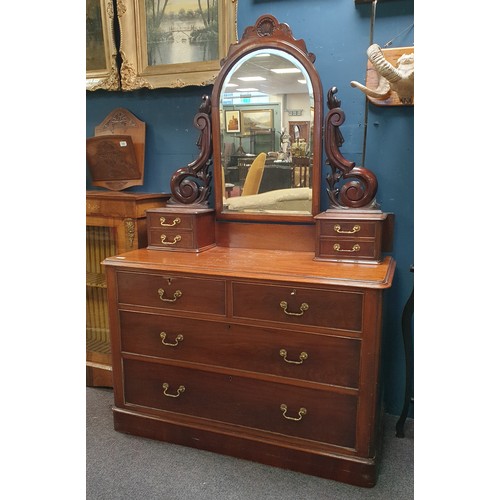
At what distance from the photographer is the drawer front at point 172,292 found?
206cm

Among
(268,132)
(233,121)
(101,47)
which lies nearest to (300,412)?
(268,132)

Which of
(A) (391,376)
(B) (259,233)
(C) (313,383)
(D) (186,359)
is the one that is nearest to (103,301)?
(D) (186,359)

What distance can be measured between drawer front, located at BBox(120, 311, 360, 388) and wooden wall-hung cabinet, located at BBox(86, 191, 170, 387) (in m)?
0.55

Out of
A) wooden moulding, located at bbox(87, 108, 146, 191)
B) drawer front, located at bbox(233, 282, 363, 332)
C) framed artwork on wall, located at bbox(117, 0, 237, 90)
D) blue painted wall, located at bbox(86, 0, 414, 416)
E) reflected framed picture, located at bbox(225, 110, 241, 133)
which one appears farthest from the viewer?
wooden moulding, located at bbox(87, 108, 146, 191)

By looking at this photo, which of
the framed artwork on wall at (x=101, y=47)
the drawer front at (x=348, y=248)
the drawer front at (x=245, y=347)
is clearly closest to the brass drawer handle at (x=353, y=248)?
the drawer front at (x=348, y=248)

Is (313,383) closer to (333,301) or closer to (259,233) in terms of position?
(333,301)

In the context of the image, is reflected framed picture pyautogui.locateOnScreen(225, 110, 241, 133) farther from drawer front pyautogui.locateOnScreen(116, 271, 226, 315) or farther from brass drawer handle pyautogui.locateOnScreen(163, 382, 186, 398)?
brass drawer handle pyautogui.locateOnScreen(163, 382, 186, 398)

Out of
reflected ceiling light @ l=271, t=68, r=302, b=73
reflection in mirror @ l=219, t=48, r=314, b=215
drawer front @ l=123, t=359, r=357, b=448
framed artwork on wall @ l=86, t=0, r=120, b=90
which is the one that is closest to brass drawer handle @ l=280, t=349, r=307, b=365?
drawer front @ l=123, t=359, r=357, b=448

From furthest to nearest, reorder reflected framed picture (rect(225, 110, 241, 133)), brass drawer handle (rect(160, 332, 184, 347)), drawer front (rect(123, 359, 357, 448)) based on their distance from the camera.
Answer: reflected framed picture (rect(225, 110, 241, 133)) → brass drawer handle (rect(160, 332, 184, 347)) → drawer front (rect(123, 359, 357, 448))

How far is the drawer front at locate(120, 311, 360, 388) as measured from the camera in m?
1.90

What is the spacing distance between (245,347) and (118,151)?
1581 millimetres

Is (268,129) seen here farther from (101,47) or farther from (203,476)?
(203,476)

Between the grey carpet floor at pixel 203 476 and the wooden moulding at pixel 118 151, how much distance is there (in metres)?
1.55

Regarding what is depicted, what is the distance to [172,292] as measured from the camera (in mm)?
2143
